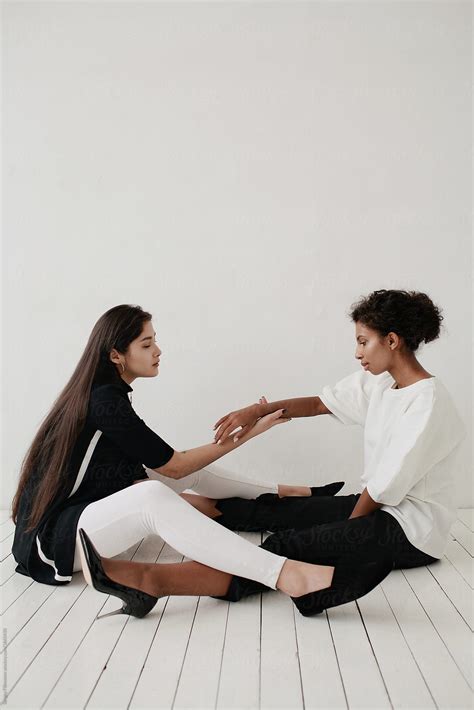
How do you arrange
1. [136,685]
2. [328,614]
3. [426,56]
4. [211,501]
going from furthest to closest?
[426,56]
[211,501]
[328,614]
[136,685]

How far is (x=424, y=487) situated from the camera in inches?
101

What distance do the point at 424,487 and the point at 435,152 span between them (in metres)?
1.83

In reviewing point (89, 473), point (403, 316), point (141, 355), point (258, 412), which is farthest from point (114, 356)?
point (403, 316)

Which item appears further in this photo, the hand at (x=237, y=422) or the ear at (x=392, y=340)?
the hand at (x=237, y=422)

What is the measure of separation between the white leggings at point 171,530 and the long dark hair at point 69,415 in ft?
0.59

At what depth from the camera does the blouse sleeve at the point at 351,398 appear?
297 centimetres

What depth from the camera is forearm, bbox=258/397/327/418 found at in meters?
2.98

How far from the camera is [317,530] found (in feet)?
7.71

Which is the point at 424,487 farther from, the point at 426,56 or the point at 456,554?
the point at 426,56

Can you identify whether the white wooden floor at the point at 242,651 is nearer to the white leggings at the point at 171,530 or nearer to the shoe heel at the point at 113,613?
the shoe heel at the point at 113,613

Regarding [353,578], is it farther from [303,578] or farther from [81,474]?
[81,474]

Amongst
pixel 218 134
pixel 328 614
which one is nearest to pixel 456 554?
pixel 328 614

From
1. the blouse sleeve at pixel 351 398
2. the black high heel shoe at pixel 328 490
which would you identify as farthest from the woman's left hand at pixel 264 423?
the black high heel shoe at pixel 328 490

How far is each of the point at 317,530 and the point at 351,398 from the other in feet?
2.56
